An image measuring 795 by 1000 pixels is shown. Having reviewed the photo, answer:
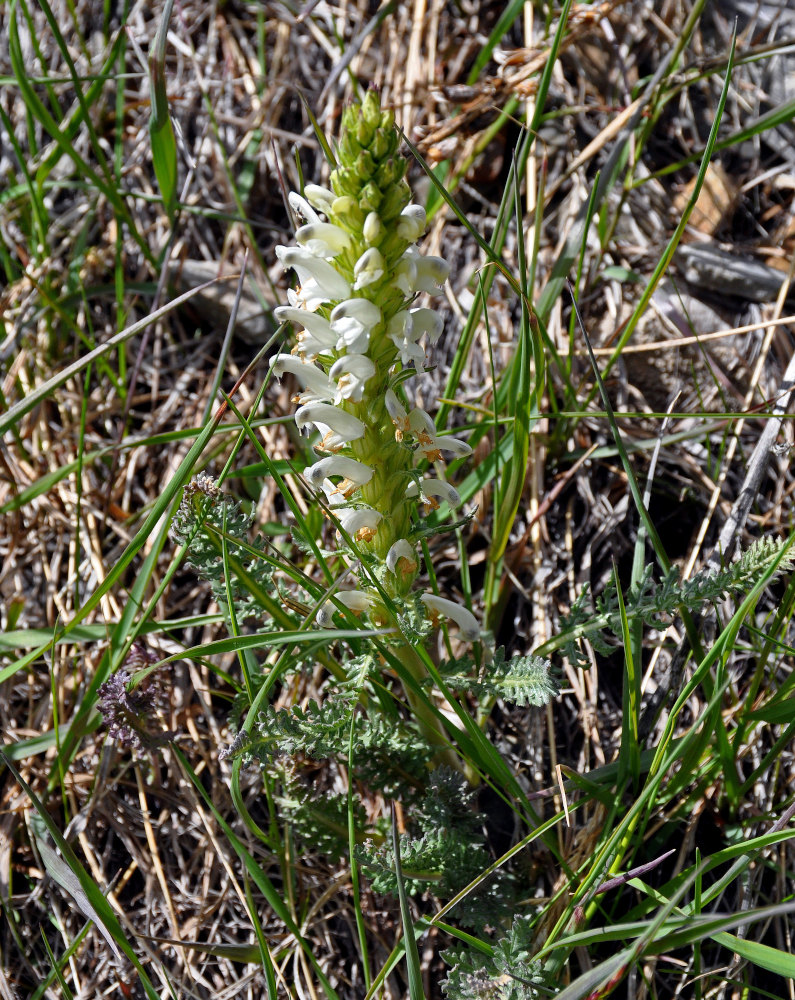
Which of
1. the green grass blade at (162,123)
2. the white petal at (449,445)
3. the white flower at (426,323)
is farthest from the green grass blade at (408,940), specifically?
the green grass blade at (162,123)

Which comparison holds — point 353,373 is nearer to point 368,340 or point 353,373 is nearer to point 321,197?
point 368,340

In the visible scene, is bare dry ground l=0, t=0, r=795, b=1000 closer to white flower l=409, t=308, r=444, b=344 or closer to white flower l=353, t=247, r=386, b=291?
white flower l=409, t=308, r=444, b=344

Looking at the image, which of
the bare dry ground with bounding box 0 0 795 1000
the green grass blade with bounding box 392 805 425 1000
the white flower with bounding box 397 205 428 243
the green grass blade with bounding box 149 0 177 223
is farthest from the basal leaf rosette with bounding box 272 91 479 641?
the green grass blade with bounding box 149 0 177 223

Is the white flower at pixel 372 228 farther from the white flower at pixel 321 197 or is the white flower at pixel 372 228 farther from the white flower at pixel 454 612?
the white flower at pixel 454 612

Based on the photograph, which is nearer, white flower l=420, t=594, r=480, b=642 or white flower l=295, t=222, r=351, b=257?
white flower l=295, t=222, r=351, b=257

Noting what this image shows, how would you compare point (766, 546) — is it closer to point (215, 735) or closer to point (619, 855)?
point (619, 855)
